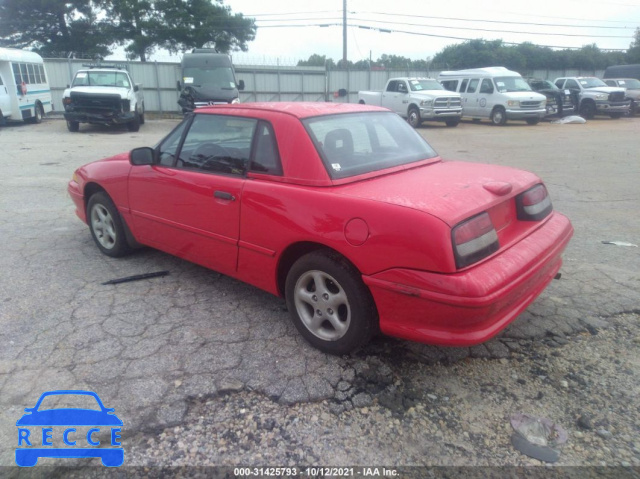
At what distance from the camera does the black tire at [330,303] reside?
2.89m

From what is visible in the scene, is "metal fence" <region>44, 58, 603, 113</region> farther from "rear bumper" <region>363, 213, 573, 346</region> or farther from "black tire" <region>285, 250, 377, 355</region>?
"rear bumper" <region>363, 213, 573, 346</region>

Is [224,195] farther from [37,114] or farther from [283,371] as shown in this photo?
[37,114]

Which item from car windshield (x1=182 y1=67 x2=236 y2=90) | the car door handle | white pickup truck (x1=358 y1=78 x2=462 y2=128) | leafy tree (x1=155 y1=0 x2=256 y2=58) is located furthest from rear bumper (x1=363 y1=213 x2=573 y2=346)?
leafy tree (x1=155 y1=0 x2=256 y2=58)

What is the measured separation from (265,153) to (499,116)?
19.4 meters

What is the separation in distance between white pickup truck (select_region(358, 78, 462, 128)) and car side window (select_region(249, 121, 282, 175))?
16606mm

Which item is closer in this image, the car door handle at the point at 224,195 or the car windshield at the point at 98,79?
the car door handle at the point at 224,195

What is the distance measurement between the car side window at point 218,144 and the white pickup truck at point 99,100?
13755mm

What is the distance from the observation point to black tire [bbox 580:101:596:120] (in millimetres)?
22844

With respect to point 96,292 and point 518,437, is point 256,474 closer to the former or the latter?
point 518,437

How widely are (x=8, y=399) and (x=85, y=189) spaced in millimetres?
2667

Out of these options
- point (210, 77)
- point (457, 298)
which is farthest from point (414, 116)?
point (457, 298)

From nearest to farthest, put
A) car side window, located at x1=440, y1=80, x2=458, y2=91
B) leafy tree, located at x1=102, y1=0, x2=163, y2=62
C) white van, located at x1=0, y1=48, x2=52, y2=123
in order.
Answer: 1. white van, located at x1=0, y1=48, x2=52, y2=123
2. car side window, located at x1=440, y1=80, x2=458, y2=91
3. leafy tree, located at x1=102, y1=0, x2=163, y2=62

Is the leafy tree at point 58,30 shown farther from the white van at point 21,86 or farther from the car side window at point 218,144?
the car side window at point 218,144

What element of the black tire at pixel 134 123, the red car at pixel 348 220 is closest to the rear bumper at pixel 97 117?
the black tire at pixel 134 123
